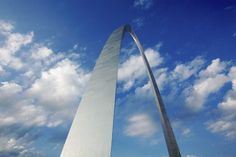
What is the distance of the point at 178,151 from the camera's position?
1717 cm

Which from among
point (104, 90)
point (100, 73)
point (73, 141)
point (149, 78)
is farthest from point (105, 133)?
point (149, 78)

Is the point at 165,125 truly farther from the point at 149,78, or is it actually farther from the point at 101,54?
the point at 101,54

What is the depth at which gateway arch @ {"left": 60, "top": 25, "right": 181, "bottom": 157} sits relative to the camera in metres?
12.8

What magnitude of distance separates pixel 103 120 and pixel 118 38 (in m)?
9.23

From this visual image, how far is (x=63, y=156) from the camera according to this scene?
45.8 feet

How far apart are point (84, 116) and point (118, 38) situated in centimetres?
794

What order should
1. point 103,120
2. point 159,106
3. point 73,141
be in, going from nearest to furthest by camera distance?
point 103,120 → point 73,141 → point 159,106

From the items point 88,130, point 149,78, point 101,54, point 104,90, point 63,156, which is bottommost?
point 63,156

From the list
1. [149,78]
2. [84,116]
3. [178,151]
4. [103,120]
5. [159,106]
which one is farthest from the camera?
[149,78]

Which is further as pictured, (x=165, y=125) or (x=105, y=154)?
(x=165, y=125)

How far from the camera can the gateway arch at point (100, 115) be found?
12797mm

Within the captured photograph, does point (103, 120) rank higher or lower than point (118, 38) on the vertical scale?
lower

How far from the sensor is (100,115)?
1419 cm

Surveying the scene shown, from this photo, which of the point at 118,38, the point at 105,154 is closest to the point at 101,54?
the point at 118,38
